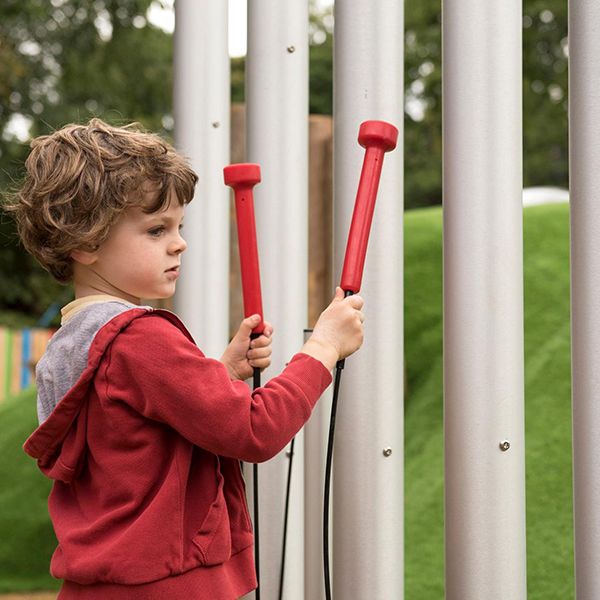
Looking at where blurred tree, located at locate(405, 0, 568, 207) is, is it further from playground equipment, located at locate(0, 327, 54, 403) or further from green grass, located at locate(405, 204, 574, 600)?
green grass, located at locate(405, 204, 574, 600)

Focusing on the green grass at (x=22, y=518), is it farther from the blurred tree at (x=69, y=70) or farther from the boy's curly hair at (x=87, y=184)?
the blurred tree at (x=69, y=70)

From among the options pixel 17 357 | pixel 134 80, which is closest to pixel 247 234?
pixel 17 357

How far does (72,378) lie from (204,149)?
967 mm

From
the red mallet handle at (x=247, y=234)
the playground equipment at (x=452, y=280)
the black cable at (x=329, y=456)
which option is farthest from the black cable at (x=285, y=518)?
the red mallet handle at (x=247, y=234)

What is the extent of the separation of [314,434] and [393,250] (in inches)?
19.6

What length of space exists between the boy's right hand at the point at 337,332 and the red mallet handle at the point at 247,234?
182mm

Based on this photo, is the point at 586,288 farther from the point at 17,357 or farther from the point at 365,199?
the point at 17,357

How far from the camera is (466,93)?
7.15 ft

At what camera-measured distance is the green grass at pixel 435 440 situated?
3.55 metres

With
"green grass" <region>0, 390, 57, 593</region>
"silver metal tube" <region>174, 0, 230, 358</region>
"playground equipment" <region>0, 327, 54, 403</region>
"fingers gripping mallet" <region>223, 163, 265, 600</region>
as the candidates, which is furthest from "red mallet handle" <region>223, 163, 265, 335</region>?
"playground equipment" <region>0, 327, 54, 403</region>

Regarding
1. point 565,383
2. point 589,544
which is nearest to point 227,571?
point 589,544

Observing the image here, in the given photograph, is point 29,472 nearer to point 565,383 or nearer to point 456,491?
point 565,383

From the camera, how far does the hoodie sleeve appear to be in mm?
1595

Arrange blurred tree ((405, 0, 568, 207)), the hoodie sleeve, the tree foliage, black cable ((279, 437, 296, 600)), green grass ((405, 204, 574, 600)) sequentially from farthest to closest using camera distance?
blurred tree ((405, 0, 568, 207))
the tree foliage
green grass ((405, 204, 574, 600))
black cable ((279, 437, 296, 600))
the hoodie sleeve
